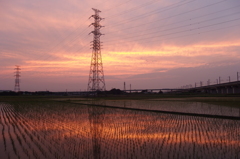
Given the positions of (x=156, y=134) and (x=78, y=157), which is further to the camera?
(x=156, y=134)

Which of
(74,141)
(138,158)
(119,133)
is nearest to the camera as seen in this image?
(138,158)

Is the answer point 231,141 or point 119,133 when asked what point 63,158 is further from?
point 231,141

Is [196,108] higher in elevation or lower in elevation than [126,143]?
higher

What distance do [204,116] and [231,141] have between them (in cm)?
596

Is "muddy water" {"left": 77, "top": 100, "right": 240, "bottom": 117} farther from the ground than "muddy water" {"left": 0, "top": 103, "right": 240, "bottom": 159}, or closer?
farther from the ground

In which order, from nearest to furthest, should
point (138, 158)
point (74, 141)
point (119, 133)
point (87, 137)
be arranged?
point (138, 158) → point (74, 141) → point (87, 137) → point (119, 133)

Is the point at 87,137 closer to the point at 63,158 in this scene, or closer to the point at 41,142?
the point at 41,142

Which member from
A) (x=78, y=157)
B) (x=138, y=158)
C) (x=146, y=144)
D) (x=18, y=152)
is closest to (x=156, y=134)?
(x=146, y=144)

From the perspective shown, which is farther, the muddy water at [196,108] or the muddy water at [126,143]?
the muddy water at [196,108]

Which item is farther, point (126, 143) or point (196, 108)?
point (196, 108)

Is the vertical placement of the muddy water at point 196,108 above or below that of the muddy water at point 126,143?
above

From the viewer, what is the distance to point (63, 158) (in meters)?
5.10

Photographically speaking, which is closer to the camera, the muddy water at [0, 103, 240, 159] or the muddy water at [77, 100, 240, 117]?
the muddy water at [0, 103, 240, 159]

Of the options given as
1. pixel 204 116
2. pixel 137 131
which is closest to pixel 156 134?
pixel 137 131
